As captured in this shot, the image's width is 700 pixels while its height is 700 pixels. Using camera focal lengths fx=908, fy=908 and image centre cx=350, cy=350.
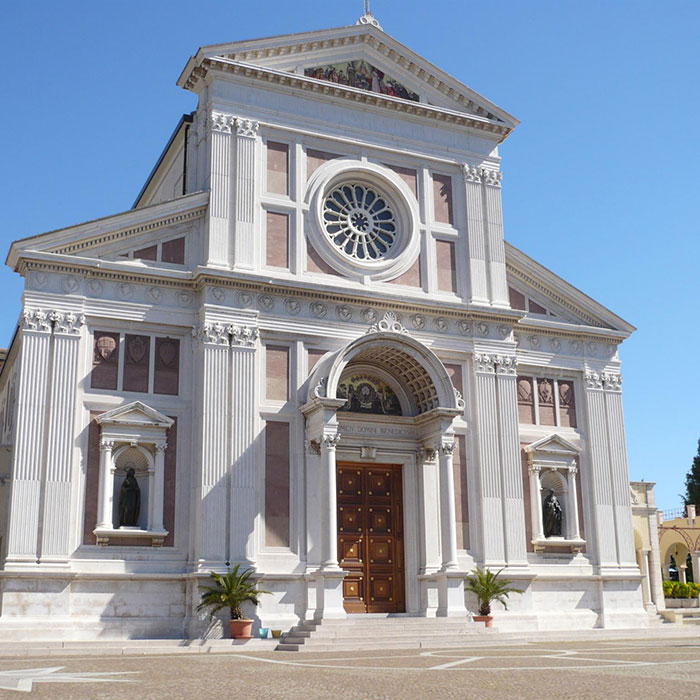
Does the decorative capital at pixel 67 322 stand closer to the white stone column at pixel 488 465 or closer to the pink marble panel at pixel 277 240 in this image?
the pink marble panel at pixel 277 240

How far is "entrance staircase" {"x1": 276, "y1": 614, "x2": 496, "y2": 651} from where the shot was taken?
1872 centimetres

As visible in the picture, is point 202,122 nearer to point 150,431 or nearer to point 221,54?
point 221,54

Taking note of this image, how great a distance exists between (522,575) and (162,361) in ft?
36.2

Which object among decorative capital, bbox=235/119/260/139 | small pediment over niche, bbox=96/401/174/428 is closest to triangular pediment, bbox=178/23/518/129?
decorative capital, bbox=235/119/260/139

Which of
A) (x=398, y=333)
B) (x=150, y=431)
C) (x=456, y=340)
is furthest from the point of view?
(x=456, y=340)

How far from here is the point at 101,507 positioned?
68.4 ft

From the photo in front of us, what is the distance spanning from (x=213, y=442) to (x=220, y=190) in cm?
664

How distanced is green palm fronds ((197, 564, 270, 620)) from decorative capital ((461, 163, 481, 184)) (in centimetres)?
1340

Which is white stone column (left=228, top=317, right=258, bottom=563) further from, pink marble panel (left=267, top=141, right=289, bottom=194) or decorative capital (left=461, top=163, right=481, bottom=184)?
decorative capital (left=461, top=163, right=481, bottom=184)

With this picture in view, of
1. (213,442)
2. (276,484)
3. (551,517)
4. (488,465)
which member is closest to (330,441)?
(276,484)

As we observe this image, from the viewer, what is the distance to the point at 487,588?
22906mm

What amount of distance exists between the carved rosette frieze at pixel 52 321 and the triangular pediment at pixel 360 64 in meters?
7.65

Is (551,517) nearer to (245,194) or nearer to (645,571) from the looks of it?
(645,571)

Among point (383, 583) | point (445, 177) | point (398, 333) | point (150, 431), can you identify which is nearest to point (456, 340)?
point (398, 333)
